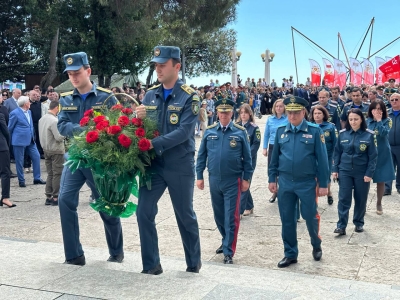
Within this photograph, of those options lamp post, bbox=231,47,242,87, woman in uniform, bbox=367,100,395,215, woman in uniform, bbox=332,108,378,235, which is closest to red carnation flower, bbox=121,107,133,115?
woman in uniform, bbox=332,108,378,235

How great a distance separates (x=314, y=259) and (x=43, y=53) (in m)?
26.8

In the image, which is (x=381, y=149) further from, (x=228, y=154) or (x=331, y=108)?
(x=228, y=154)

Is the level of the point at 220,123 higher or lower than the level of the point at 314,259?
higher

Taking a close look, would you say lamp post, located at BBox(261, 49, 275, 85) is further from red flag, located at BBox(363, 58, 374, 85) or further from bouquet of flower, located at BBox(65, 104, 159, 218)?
bouquet of flower, located at BBox(65, 104, 159, 218)

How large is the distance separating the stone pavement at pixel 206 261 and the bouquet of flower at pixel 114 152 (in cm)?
69

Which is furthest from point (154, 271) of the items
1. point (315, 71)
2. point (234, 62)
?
point (234, 62)

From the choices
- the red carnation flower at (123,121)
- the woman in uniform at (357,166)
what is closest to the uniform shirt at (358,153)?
the woman in uniform at (357,166)

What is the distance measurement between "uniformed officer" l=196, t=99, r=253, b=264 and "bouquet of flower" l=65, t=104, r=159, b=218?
1787 millimetres

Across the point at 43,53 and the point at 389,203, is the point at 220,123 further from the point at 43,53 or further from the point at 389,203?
the point at 43,53

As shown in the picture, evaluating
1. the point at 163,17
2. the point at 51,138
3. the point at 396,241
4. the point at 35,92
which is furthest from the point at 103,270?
the point at 163,17

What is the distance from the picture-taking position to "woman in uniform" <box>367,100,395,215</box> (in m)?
8.88

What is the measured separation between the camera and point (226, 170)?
262 inches

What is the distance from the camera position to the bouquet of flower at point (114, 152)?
462cm

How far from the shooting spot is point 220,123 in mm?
6887
